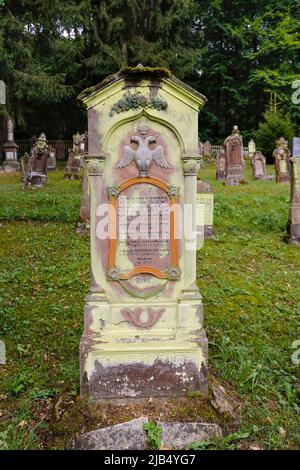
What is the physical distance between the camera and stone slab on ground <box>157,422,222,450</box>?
11.0 ft

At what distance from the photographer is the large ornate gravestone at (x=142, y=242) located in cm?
369

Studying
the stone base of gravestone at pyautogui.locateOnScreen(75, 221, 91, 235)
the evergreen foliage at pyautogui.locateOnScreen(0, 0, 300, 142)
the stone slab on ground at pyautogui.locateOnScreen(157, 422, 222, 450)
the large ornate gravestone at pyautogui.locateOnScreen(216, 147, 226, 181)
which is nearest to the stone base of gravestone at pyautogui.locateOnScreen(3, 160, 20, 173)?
the evergreen foliage at pyautogui.locateOnScreen(0, 0, 300, 142)

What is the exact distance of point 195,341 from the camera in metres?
3.87

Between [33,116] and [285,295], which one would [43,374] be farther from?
[33,116]

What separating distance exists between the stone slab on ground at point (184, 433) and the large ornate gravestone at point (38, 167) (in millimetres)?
11578

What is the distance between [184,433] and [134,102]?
2.66 metres

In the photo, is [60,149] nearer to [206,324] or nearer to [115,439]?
[206,324]

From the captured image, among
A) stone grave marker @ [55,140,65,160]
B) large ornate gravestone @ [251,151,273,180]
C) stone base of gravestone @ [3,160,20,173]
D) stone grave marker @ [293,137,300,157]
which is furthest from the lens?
stone grave marker @ [55,140,65,160]

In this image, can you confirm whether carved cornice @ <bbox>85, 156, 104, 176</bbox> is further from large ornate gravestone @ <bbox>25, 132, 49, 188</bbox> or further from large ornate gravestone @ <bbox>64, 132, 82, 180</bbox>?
large ornate gravestone @ <bbox>64, 132, 82, 180</bbox>

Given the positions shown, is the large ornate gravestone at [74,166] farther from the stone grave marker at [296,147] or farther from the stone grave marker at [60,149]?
the stone grave marker at [60,149]

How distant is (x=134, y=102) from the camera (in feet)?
12.0

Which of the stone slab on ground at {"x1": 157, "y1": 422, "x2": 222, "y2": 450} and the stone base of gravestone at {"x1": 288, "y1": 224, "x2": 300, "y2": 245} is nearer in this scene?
the stone slab on ground at {"x1": 157, "y1": 422, "x2": 222, "y2": 450}

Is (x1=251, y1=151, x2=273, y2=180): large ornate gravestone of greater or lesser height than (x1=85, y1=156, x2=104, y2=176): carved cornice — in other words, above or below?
above

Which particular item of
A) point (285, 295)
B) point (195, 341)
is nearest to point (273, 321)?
point (285, 295)
